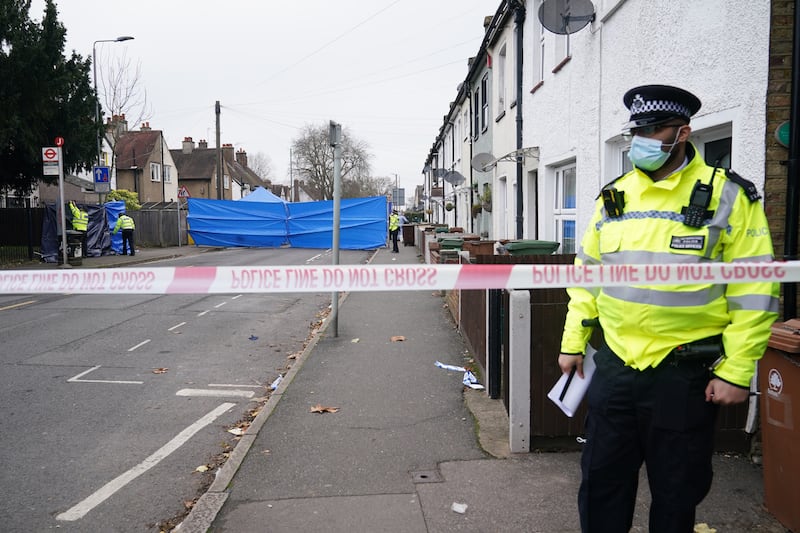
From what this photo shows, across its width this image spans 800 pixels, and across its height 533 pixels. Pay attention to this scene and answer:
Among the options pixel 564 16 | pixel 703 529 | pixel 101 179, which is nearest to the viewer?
pixel 703 529

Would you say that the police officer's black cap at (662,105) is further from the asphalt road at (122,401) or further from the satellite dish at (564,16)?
the satellite dish at (564,16)

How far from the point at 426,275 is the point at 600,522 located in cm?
Answer: 133

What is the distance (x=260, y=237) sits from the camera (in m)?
32.0

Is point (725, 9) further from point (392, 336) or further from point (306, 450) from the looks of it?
point (392, 336)

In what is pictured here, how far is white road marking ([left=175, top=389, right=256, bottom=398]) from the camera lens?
6320mm

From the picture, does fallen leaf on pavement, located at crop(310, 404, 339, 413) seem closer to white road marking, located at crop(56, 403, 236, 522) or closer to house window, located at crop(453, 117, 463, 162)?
white road marking, located at crop(56, 403, 236, 522)

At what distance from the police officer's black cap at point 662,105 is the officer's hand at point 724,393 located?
1083mm

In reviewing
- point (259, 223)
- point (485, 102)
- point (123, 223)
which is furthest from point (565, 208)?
point (259, 223)

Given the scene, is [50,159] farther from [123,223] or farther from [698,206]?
[698,206]

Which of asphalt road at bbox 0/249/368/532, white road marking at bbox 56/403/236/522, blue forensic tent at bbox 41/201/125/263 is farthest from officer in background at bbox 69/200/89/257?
white road marking at bbox 56/403/236/522

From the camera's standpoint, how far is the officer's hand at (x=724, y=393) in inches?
94.4

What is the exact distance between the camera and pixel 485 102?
711 inches

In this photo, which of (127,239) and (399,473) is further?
(127,239)

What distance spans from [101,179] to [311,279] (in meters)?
21.0
